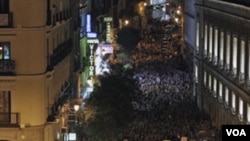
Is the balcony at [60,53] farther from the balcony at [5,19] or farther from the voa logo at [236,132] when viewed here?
the voa logo at [236,132]

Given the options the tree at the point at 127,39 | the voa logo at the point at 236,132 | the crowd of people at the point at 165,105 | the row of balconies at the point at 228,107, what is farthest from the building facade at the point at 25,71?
the tree at the point at 127,39

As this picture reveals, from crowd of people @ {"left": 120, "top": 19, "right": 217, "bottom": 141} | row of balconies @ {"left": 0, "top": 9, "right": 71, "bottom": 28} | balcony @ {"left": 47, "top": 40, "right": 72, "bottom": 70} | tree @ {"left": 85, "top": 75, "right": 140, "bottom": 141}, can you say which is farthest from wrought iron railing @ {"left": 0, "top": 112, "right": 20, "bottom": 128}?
crowd of people @ {"left": 120, "top": 19, "right": 217, "bottom": 141}

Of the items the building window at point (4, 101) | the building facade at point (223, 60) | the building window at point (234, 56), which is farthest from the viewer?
the building window at point (234, 56)

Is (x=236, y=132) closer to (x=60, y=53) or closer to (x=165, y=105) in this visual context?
(x=60, y=53)

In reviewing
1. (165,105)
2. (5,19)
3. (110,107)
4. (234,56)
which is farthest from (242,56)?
(5,19)

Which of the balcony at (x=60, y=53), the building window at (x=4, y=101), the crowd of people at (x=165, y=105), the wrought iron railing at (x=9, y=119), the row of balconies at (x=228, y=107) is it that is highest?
the balcony at (x=60, y=53)

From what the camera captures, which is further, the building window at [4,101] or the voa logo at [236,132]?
the building window at [4,101]

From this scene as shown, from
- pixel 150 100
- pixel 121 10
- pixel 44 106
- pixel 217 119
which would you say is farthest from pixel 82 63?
pixel 121 10

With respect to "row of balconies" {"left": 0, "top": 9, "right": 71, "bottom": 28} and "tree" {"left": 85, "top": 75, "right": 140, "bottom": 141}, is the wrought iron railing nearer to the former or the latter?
"row of balconies" {"left": 0, "top": 9, "right": 71, "bottom": 28}
